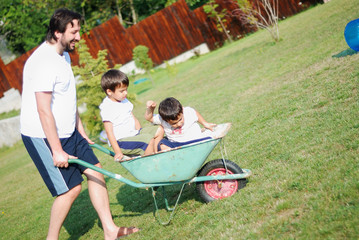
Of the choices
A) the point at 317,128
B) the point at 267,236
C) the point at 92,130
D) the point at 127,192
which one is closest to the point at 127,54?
the point at 92,130

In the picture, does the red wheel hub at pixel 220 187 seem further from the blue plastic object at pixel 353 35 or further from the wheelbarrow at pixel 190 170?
the blue plastic object at pixel 353 35

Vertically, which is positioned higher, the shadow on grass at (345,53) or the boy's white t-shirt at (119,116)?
the boy's white t-shirt at (119,116)

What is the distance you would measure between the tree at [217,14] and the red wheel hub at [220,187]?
13.9m

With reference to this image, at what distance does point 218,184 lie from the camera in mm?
2982

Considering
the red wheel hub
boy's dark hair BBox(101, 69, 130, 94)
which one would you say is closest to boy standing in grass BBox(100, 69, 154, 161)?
boy's dark hair BBox(101, 69, 130, 94)

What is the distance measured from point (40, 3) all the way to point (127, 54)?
26.6ft

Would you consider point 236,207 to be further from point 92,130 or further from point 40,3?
point 40,3

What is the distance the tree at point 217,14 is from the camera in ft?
51.9

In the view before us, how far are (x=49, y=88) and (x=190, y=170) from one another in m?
1.28

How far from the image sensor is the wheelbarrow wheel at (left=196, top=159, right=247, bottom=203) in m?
2.93

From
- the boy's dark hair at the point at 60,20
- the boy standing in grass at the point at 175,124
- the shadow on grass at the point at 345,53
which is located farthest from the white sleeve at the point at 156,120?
the shadow on grass at the point at 345,53

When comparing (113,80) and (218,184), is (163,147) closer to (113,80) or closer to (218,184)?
(218,184)

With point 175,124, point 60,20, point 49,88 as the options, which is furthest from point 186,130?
point 60,20

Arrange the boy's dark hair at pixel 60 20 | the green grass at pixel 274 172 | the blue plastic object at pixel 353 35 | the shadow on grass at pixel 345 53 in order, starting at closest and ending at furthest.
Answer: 1. the green grass at pixel 274 172
2. the boy's dark hair at pixel 60 20
3. the blue plastic object at pixel 353 35
4. the shadow on grass at pixel 345 53
